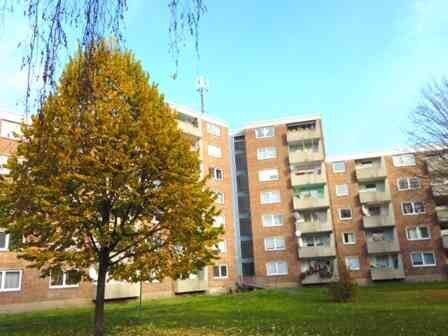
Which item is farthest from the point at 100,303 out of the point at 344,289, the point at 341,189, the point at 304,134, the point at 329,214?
the point at 341,189

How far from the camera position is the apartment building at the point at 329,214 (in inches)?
1850

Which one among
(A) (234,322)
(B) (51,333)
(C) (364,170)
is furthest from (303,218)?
(B) (51,333)

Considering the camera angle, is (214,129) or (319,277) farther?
(214,129)

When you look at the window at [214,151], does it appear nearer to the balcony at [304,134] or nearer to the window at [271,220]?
the balcony at [304,134]

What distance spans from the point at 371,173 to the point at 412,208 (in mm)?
5965

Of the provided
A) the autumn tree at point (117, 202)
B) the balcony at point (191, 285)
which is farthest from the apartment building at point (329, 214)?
the autumn tree at point (117, 202)

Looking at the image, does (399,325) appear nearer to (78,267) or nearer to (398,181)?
(78,267)

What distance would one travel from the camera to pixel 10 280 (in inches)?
1112

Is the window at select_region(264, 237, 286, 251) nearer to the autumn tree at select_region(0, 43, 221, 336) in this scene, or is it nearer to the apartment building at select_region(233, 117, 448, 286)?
the apartment building at select_region(233, 117, 448, 286)

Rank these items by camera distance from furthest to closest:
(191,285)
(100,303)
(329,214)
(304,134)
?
(304,134) < (329,214) < (191,285) < (100,303)

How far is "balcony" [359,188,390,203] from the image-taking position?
161 ft

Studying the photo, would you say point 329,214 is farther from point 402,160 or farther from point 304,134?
point 402,160

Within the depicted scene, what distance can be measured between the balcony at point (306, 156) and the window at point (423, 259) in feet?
48.6

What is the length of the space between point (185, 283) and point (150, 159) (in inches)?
1101
